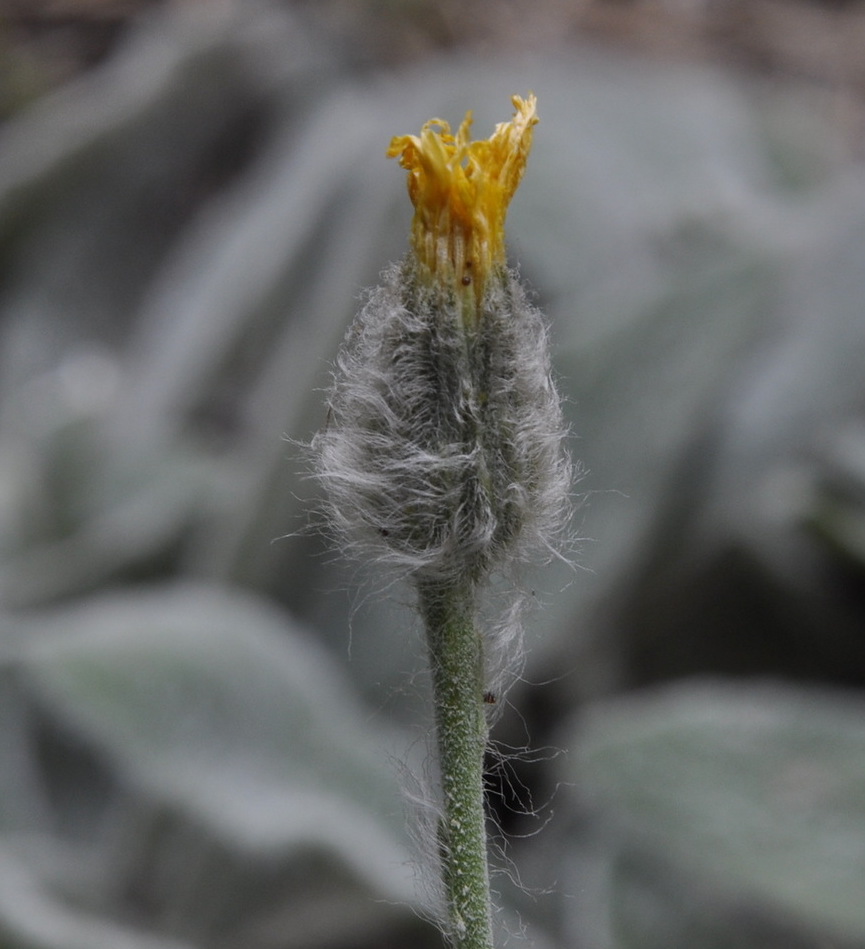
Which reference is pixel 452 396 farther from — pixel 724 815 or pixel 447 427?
pixel 724 815

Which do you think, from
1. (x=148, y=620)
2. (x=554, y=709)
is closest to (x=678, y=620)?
(x=554, y=709)

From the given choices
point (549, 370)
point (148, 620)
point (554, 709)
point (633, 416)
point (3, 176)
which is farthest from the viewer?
point (3, 176)

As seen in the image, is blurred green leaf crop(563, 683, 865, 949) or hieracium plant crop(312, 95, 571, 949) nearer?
hieracium plant crop(312, 95, 571, 949)

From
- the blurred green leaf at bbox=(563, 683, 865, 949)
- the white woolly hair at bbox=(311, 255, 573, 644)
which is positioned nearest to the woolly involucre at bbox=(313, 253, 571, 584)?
the white woolly hair at bbox=(311, 255, 573, 644)

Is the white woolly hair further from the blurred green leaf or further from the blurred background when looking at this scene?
the blurred green leaf

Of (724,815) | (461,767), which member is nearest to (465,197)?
(461,767)

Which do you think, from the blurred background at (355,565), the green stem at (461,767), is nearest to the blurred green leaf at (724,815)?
the blurred background at (355,565)

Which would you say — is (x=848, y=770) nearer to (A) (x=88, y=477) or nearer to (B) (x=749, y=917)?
(B) (x=749, y=917)
